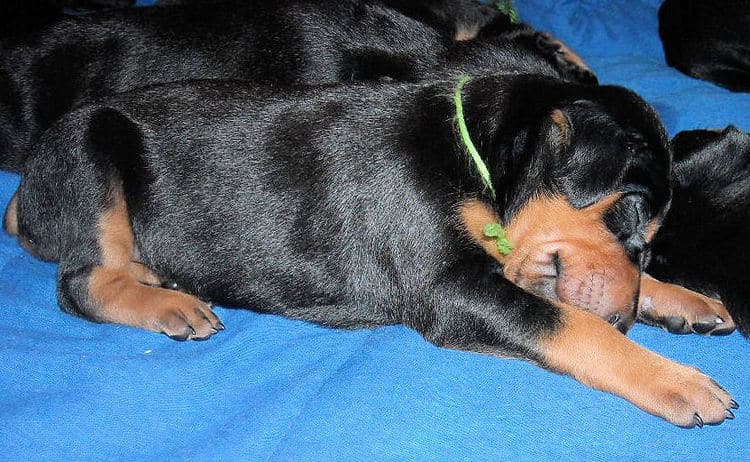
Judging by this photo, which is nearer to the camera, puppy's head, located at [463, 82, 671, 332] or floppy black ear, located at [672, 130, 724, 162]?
puppy's head, located at [463, 82, 671, 332]

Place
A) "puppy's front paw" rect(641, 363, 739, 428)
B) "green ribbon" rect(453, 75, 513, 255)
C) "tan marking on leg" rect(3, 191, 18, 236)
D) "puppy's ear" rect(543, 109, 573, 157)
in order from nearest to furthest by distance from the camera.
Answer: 1. "puppy's front paw" rect(641, 363, 739, 428)
2. "puppy's ear" rect(543, 109, 573, 157)
3. "green ribbon" rect(453, 75, 513, 255)
4. "tan marking on leg" rect(3, 191, 18, 236)

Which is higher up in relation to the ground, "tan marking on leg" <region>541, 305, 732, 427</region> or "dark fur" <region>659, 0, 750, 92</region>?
"dark fur" <region>659, 0, 750, 92</region>

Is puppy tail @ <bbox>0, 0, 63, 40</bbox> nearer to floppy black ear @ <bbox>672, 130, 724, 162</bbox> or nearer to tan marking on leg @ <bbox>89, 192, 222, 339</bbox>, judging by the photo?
tan marking on leg @ <bbox>89, 192, 222, 339</bbox>

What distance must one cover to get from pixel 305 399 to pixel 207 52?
6.85 ft

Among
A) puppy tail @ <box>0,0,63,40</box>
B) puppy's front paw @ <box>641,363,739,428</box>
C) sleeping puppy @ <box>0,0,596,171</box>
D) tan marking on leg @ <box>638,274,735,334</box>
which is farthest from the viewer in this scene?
puppy tail @ <box>0,0,63,40</box>

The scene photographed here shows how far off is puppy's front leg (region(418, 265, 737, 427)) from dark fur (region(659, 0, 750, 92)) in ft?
9.46

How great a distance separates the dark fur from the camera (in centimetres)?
512

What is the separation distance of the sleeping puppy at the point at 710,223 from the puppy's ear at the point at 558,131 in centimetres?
77

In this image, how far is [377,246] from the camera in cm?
326

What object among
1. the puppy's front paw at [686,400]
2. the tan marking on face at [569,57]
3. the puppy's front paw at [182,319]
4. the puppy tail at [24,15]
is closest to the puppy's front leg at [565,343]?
the puppy's front paw at [686,400]

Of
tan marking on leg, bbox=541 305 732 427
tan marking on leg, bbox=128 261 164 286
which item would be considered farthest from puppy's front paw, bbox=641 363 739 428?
tan marking on leg, bbox=128 261 164 286

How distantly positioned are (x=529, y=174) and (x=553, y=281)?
0.45 m

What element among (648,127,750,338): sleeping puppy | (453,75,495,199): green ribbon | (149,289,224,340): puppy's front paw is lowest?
(149,289,224,340): puppy's front paw

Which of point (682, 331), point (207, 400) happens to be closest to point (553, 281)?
point (682, 331)
